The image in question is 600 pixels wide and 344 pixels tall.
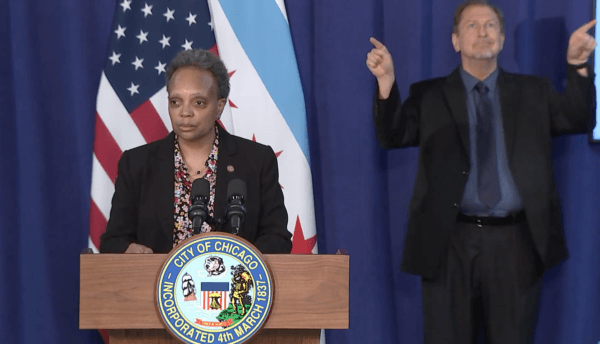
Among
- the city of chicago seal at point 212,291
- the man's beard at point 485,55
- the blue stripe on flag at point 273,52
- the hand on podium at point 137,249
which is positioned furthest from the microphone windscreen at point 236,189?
the blue stripe on flag at point 273,52

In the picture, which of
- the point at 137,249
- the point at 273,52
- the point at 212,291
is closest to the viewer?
the point at 212,291

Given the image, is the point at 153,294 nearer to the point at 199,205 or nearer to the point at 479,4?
the point at 199,205

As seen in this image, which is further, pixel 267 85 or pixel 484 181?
pixel 267 85

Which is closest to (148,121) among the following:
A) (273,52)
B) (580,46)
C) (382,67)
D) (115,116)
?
(115,116)

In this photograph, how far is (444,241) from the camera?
255 cm

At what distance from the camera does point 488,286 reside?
253cm

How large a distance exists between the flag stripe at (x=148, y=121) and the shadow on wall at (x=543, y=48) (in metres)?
1.78

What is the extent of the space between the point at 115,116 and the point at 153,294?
168 centimetres

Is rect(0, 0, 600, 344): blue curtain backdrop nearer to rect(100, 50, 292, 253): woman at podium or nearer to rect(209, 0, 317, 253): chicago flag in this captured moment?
rect(209, 0, 317, 253): chicago flag

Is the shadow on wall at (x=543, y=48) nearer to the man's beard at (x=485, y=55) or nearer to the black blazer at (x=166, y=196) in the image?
the man's beard at (x=485, y=55)

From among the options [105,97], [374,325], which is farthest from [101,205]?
[374,325]

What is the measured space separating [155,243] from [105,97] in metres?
1.15

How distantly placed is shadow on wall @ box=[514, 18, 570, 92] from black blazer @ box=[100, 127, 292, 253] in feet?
5.29

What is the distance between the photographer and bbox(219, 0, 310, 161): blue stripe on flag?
3092mm
